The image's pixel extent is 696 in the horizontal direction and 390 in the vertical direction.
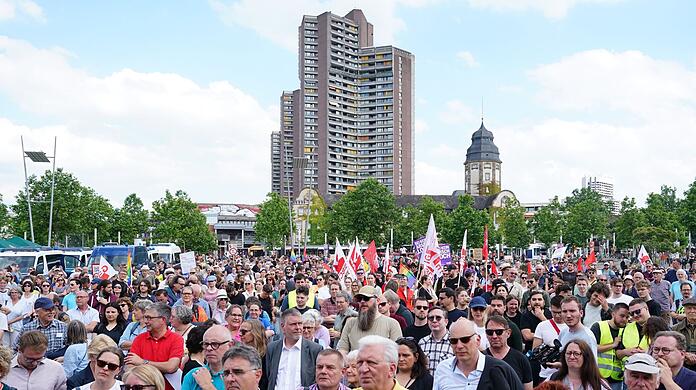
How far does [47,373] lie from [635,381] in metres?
4.90

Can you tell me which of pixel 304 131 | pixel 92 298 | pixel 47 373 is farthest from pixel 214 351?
pixel 304 131

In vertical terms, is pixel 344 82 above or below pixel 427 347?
above

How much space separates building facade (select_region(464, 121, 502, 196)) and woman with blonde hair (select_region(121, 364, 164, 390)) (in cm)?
14602

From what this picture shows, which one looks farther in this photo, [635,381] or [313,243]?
[313,243]

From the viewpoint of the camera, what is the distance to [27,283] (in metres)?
13.1

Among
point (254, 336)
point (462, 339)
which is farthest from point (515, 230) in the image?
point (462, 339)

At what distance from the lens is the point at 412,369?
616 cm

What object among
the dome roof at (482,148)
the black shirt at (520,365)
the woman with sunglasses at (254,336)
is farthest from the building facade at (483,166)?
the black shirt at (520,365)

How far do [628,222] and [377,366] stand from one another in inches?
2827

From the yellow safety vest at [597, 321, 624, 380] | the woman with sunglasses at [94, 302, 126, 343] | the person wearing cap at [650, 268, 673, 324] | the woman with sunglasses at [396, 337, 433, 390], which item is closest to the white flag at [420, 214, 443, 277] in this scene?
the person wearing cap at [650, 268, 673, 324]

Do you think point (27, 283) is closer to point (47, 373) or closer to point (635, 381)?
point (47, 373)

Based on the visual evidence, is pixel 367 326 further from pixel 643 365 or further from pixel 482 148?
pixel 482 148

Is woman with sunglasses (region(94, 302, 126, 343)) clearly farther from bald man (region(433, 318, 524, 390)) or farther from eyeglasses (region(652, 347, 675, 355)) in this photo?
eyeglasses (region(652, 347, 675, 355))

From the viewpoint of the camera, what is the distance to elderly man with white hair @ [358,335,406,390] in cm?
419
